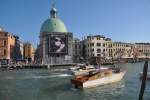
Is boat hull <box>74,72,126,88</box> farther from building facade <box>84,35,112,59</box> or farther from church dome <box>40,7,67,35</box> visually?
building facade <box>84,35,112,59</box>

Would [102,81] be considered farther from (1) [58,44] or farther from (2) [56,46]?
(1) [58,44]

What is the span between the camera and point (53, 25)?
14062 cm

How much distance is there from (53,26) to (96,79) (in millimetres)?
97968

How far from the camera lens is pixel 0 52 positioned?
117 m

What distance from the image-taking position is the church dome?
140 m

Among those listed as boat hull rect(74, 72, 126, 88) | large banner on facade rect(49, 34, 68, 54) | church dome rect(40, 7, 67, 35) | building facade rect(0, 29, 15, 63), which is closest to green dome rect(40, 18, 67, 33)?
church dome rect(40, 7, 67, 35)

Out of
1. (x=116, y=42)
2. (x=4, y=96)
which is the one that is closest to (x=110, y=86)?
(x=4, y=96)

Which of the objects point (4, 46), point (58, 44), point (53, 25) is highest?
point (53, 25)

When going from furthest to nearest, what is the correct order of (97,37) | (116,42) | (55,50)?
(116,42), (97,37), (55,50)

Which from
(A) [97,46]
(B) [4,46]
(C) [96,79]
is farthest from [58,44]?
(C) [96,79]

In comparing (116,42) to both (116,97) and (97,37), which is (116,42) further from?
(116,97)

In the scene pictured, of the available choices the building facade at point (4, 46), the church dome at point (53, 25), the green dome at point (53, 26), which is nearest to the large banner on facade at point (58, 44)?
the church dome at point (53, 25)

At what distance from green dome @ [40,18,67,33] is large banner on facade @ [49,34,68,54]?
15.4ft

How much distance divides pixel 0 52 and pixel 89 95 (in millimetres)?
85143
